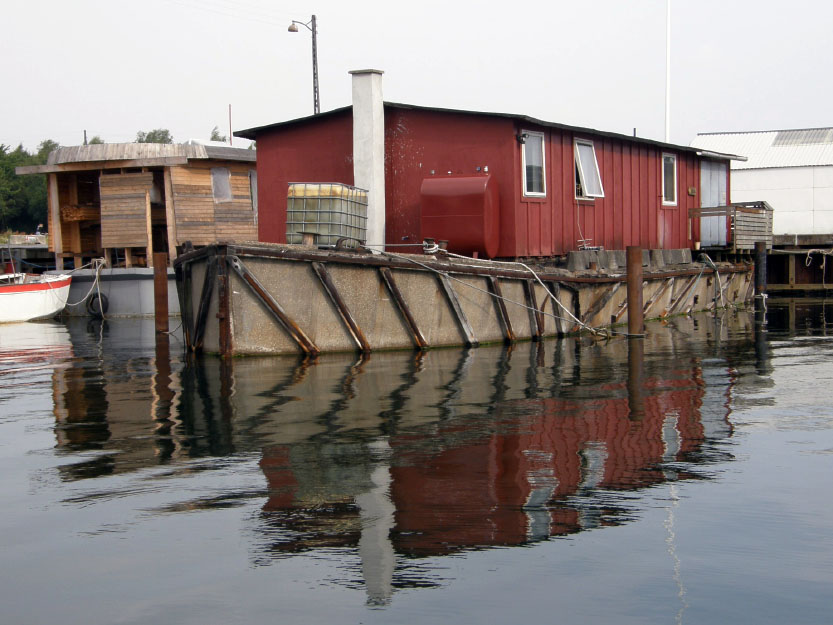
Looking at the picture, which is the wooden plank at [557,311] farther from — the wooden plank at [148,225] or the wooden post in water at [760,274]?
the wooden plank at [148,225]

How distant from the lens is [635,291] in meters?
18.2

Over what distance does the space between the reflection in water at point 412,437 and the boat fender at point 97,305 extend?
14.1m

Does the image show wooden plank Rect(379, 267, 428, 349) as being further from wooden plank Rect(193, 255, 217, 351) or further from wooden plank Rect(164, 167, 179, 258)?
wooden plank Rect(164, 167, 179, 258)

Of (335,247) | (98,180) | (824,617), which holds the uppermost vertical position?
(98,180)

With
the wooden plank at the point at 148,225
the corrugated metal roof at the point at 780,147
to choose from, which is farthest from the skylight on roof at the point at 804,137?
the wooden plank at the point at 148,225

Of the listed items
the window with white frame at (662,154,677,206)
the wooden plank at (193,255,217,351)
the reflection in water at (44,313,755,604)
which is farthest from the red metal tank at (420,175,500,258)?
the window with white frame at (662,154,677,206)

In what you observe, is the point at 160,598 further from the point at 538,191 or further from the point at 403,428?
the point at 538,191

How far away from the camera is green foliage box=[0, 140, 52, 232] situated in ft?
262

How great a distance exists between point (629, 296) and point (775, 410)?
8306 mm

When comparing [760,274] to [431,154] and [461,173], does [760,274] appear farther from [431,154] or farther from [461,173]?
[431,154]

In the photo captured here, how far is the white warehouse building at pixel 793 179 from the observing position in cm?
4481

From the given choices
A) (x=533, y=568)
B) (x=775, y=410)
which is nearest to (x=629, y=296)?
(x=775, y=410)

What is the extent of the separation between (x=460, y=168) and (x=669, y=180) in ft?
29.9

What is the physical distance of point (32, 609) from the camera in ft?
15.7
